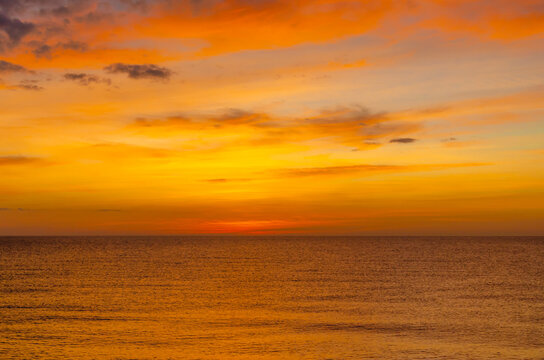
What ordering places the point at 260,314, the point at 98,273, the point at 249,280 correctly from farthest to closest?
the point at 98,273, the point at 249,280, the point at 260,314

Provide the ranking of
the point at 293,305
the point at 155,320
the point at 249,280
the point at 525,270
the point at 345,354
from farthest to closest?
the point at 525,270, the point at 249,280, the point at 293,305, the point at 155,320, the point at 345,354

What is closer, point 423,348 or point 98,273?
point 423,348

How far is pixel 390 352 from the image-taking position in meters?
36.0

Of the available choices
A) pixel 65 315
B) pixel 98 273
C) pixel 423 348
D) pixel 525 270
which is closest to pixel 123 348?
pixel 65 315

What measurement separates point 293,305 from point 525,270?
6535cm

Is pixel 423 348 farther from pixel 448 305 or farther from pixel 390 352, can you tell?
pixel 448 305

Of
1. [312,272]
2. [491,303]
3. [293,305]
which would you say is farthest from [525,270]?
[293,305]

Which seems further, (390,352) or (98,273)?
(98,273)

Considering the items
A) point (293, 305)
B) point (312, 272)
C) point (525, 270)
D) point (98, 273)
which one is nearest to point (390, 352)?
point (293, 305)

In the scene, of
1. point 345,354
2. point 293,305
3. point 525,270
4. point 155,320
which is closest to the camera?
point 345,354

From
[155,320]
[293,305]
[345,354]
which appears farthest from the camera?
[293,305]

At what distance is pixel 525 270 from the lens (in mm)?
102438

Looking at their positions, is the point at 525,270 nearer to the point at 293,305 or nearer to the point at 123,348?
the point at 293,305

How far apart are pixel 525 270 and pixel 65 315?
8552 cm
